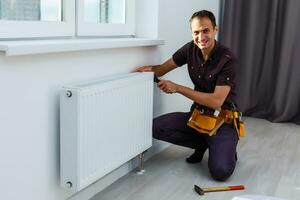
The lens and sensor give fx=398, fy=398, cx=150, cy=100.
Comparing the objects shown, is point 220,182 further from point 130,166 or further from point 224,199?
point 130,166

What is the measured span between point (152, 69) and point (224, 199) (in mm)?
884

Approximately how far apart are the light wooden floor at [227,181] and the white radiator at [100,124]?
0.19m

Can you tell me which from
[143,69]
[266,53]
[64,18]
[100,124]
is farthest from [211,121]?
[266,53]

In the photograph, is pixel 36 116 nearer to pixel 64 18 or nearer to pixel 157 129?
pixel 64 18

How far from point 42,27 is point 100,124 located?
1.66 feet

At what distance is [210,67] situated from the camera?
92.9 inches

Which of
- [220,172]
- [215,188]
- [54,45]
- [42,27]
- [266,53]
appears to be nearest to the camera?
[54,45]

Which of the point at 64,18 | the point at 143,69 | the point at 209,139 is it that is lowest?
the point at 209,139

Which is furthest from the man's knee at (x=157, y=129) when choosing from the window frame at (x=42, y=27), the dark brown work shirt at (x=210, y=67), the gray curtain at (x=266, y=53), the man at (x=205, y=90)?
the gray curtain at (x=266, y=53)

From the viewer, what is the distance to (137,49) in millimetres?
2367

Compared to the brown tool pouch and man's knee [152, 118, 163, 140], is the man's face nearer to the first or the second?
the brown tool pouch

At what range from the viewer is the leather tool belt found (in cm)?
236

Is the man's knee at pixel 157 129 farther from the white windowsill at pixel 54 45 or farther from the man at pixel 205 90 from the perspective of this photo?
the white windowsill at pixel 54 45

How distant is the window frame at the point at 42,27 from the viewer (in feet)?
5.22
